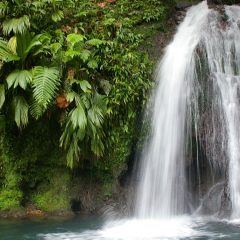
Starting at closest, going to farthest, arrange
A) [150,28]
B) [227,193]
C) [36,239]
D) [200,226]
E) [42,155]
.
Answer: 1. [36,239]
2. [200,226]
3. [227,193]
4. [42,155]
5. [150,28]

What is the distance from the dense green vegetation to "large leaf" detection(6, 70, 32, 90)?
0.06 ft

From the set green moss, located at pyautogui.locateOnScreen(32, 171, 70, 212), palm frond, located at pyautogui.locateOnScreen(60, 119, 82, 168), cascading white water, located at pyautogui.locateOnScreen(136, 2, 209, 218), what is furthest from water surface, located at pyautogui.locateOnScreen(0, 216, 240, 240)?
palm frond, located at pyautogui.locateOnScreen(60, 119, 82, 168)

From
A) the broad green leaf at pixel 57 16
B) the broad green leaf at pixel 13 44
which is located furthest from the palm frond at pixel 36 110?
the broad green leaf at pixel 57 16

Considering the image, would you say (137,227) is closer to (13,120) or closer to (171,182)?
(171,182)

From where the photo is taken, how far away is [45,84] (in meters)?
8.41

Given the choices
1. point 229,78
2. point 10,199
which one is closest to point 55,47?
point 10,199

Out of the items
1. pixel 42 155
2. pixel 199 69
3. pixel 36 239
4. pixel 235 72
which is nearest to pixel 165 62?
pixel 199 69

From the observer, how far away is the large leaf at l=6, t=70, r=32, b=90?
8477 mm

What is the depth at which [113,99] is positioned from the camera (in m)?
9.00

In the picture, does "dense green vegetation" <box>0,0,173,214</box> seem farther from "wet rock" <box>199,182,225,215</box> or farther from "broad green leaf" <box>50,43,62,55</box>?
"wet rock" <box>199,182,225,215</box>

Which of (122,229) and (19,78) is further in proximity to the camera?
(19,78)

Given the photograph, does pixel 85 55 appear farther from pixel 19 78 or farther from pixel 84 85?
pixel 19 78

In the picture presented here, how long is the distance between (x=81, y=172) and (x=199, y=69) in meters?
3.37

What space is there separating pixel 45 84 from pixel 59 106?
66cm
